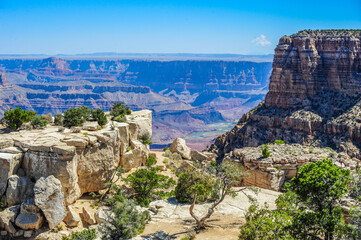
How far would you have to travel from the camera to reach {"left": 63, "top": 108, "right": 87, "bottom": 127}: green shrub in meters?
30.4

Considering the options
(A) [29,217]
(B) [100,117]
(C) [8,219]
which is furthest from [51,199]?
(B) [100,117]

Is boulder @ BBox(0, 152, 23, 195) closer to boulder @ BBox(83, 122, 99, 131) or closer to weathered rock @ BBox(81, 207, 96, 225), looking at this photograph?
weathered rock @ BBox(81, 207, 96, 225)

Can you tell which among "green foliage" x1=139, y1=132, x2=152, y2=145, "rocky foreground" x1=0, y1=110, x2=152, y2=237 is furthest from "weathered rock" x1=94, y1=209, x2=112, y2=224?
"green foliage" x1=139, y1=132, x2=152, y2=145

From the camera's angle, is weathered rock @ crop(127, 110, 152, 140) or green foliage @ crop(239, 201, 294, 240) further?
weathered rock @ crop(127, 110, 152, 140)

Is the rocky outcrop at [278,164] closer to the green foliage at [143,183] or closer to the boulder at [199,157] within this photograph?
the green foliage at [143,183]

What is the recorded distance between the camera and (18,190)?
22.6 meters

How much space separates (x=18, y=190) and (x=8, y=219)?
190 cm

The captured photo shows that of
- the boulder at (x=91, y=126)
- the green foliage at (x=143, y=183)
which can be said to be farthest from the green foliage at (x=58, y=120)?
the green foliage at (x=143, y=183)

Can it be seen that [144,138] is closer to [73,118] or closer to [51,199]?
[73,118]

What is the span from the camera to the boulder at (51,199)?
2214cm

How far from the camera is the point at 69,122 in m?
30.5

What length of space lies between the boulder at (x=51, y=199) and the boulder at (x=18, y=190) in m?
0.97

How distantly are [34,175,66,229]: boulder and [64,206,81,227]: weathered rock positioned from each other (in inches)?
35.3

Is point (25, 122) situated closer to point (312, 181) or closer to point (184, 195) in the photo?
point (184, 195)
